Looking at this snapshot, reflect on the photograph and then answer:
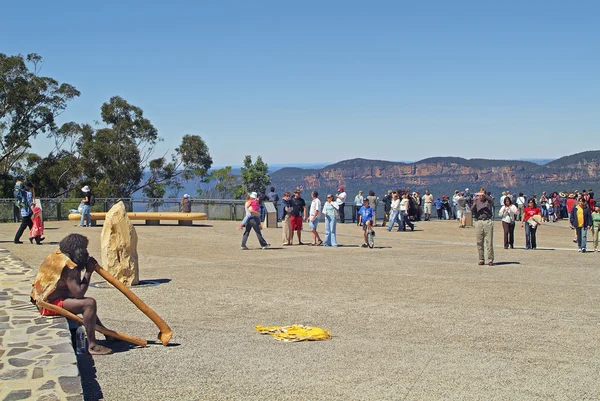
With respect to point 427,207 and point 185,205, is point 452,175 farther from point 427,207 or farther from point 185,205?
point 185,205

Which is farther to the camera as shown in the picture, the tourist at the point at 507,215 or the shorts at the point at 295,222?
the shorts at the point at 295,222

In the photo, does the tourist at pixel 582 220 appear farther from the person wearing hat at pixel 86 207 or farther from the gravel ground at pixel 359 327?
the person wearing hat at pixel 86 207

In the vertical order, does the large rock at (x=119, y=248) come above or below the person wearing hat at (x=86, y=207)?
below

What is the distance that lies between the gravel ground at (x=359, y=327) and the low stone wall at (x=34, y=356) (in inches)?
17.9

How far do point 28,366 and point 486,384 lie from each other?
435cm

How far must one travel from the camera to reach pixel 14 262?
13812 millimetres

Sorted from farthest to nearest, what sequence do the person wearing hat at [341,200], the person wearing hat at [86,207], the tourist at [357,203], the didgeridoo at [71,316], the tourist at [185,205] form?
1. the tourist at [357,203]
2. the tourist at [185,205]
3. the person wearing hat at [341,200]
4. the person wearing hat at [86,207]
5. the didgeridoo at [71,316]

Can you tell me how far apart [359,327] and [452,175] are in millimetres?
175337

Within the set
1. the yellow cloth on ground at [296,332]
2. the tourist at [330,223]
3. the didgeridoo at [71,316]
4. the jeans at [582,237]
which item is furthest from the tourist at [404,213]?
the didgeridoo at [71,316]

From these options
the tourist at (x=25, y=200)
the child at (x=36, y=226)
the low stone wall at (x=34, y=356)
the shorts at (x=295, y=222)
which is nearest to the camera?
the low stone wall at (x=34, y=356)

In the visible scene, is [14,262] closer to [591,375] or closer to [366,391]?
[366,391]

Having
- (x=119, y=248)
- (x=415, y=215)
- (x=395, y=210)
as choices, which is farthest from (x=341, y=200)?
(x=119, y=248)

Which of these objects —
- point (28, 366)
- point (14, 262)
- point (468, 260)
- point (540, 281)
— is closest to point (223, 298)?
point (14, 262)

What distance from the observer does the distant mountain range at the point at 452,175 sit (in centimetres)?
14375
